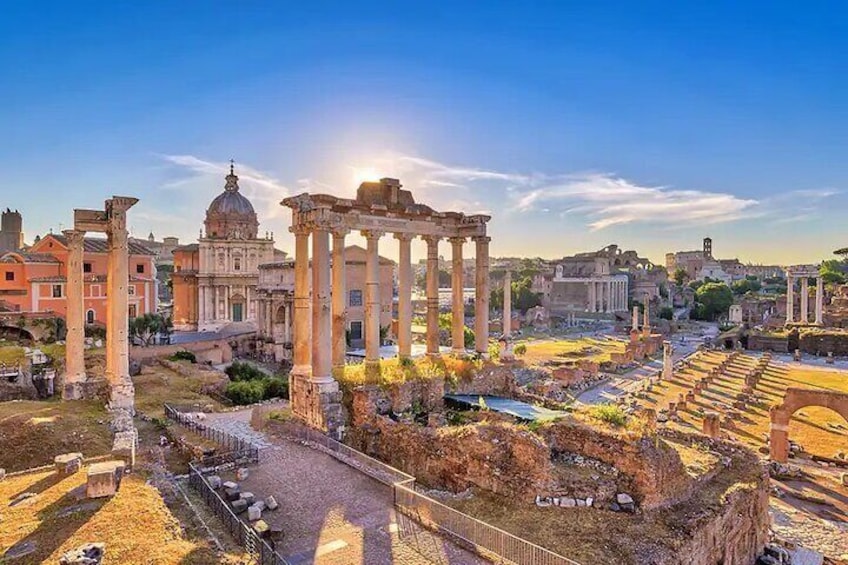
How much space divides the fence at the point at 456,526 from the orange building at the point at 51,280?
31420 millimetres

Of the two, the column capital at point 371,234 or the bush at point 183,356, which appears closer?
the column capital at point 371,234

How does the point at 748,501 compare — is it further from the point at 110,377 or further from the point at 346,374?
the point at 110,377

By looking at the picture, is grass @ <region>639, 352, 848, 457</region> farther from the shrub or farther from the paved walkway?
the paved walkway

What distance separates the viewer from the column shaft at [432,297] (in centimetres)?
2130

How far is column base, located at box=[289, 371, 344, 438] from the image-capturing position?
16141 mm

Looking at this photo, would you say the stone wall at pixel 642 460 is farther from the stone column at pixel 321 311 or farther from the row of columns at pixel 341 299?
the row of columns at pixel 341 299

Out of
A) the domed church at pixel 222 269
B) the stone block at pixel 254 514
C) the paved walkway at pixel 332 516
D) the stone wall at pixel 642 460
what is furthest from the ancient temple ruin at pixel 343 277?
the domed church at pixel 222 269

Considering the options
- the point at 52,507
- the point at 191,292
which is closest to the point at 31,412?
the point at 52,507

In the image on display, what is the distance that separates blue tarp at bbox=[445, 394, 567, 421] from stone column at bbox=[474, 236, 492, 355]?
3666mm

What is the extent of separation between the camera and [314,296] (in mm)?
17219

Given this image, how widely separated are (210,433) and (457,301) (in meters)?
10.7

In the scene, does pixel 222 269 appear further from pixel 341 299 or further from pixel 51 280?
pixel 341 299

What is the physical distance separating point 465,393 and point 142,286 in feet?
104

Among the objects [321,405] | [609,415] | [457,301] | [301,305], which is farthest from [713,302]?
[321,405]
